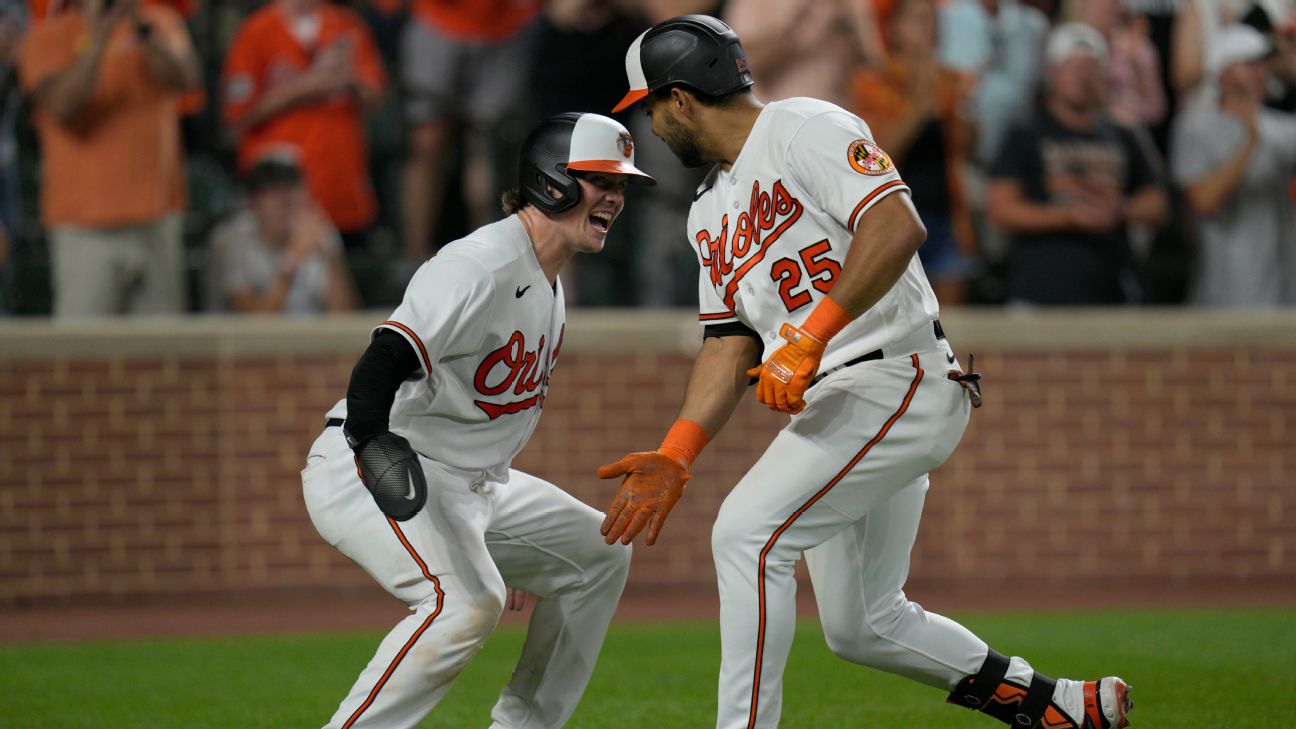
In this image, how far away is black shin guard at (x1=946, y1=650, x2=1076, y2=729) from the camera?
4.12m

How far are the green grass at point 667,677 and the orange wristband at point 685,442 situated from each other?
1.36 meters

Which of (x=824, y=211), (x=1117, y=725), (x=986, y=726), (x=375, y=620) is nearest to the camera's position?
(x=824, y=211)

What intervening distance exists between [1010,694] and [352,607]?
5.20 m

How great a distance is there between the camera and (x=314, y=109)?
8.46 m

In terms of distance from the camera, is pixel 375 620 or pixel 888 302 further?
pixel 375 620

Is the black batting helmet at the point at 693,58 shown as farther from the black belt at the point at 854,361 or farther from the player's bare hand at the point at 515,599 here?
the player's bare hand at the point at 515,599

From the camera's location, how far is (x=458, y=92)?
8.73m

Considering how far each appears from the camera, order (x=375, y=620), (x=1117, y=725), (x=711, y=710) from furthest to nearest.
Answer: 1. (x=375, y=620)
2. (x=711, y=710)
3. (x=1117, y=725)

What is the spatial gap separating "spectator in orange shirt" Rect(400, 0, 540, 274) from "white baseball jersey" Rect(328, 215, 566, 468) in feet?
15.0

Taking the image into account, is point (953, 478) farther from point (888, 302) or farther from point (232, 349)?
point (888, 302)

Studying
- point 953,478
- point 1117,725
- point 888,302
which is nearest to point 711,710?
point 1117,725

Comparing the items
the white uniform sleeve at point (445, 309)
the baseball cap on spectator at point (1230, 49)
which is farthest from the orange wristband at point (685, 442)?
the baseball cap on spectator at point (1230, 49)

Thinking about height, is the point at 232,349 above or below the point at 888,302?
below

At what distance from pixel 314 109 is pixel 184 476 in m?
2.21
